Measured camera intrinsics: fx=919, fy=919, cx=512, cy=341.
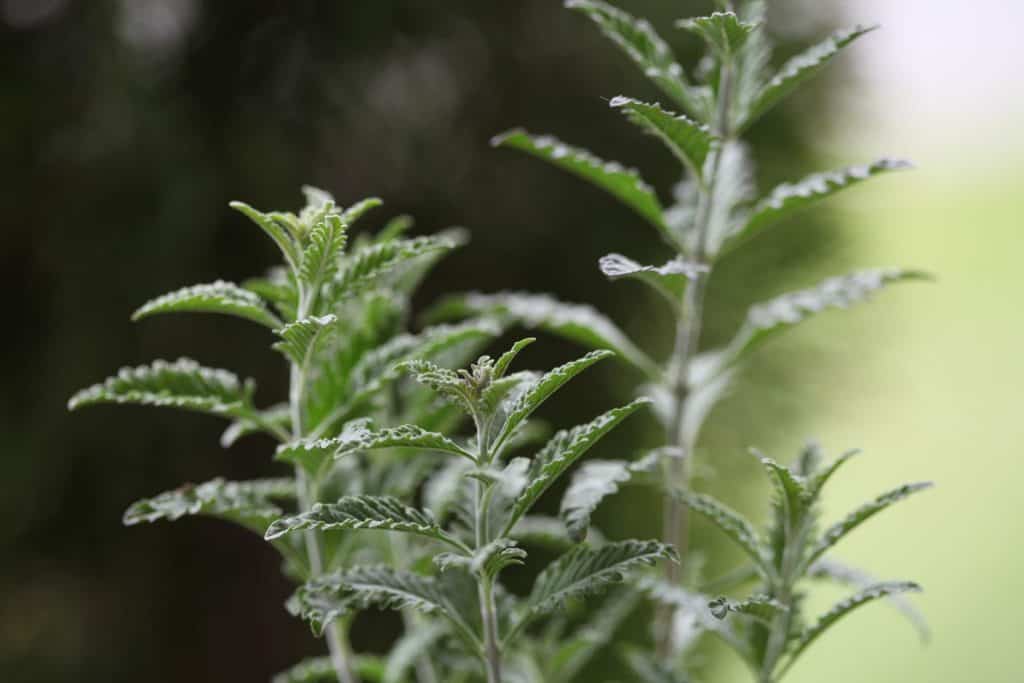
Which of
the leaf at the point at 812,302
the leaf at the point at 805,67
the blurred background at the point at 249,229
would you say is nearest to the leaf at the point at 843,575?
the leaf at the point at 812,302

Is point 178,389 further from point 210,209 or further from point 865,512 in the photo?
point 210,209

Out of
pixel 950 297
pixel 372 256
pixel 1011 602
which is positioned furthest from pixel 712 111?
pixel 950 297

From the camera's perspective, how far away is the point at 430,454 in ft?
1.66

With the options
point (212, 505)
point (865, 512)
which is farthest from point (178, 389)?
point (865, 512)

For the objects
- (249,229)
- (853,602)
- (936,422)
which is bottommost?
(853,602)

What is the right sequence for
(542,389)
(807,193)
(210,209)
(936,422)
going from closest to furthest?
(542,389), (807,193), (210,209), (936,422)

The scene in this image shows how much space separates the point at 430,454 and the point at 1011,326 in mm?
2877

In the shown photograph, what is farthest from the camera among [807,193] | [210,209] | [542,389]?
[210,209]

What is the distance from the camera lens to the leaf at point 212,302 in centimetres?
36

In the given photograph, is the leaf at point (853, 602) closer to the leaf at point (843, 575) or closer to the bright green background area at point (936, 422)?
the leaf at point (843, 575)

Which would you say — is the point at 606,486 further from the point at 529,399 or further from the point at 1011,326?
the point at 1011,326

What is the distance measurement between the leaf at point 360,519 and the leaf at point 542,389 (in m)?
0.04

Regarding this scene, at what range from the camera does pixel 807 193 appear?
432 millimetres

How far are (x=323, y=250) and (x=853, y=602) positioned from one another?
252 millimetres
